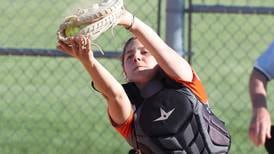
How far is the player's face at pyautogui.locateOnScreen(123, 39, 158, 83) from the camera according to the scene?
523cm

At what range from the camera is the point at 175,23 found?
674 centimetres

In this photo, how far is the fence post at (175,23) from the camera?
265 inches

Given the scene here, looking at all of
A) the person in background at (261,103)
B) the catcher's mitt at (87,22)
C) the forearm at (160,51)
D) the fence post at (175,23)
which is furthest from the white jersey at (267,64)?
the fence post at (175,23)

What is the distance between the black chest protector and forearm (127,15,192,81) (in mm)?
127

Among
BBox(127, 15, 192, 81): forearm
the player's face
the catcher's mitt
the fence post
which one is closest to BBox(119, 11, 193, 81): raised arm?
BBox(127, 15, 192, 81): forearm

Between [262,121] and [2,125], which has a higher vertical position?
[262,121]

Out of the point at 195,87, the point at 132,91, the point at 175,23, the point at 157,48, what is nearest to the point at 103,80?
the point at 157,48

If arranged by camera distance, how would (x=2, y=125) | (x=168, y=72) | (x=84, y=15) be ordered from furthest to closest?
(x=2, y=125), (x=168, y=72), (x=84, y=15)

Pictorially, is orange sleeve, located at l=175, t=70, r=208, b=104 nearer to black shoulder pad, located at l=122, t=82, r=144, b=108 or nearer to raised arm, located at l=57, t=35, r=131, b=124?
black shoulder pad, located at l=122, t=82, r=144, b=108

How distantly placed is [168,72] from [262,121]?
0.82 meters

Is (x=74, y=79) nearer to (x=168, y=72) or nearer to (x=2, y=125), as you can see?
(x=2, y=125)

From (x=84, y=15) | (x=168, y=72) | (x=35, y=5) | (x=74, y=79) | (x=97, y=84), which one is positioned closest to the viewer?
(x=84, y=15)

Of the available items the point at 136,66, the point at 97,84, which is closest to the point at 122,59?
the point at 136,66

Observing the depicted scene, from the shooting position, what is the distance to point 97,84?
487 cm
